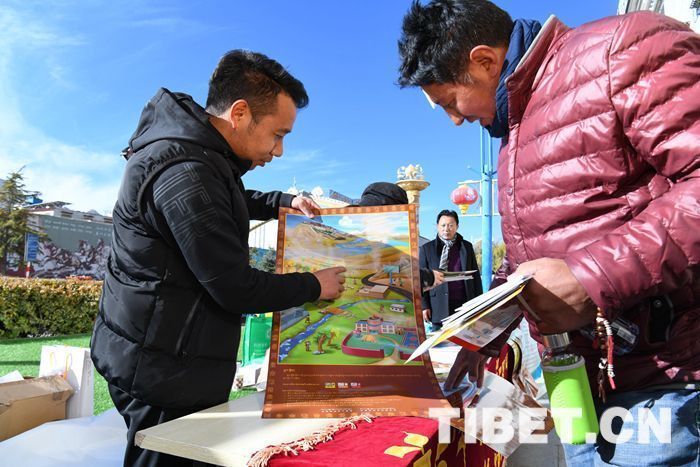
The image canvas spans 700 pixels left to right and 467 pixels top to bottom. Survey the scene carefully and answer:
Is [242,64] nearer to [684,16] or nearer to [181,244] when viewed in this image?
[181,244]

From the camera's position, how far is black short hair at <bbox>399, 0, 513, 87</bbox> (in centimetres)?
107

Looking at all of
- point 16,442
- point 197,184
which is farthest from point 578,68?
point 16,442

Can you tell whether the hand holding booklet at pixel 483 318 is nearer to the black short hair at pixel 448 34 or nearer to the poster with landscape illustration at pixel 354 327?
the poster with landscape illustration at pixel 354 327

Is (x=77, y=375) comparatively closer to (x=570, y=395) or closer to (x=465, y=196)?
(x=570, y=395)

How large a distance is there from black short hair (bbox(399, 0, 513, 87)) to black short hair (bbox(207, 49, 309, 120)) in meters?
0.57

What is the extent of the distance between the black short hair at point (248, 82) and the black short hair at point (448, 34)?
0.57 m

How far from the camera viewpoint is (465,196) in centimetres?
1405

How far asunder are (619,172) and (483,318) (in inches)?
14.9

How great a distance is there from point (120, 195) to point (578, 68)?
124 cm

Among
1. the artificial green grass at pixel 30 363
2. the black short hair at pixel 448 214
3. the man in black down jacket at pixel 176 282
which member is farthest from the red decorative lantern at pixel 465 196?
the man in black down jacket at pixel 176 282

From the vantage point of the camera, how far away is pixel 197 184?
119cm

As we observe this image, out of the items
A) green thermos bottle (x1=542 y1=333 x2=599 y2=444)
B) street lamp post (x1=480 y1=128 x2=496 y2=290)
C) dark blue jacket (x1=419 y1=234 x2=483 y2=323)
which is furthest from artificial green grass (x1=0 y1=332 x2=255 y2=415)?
street lamp post (x1=480 y1=128 x2=496 y2=290)

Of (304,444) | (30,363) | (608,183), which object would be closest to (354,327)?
(304,444)

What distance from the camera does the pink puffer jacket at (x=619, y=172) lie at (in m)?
0.71
